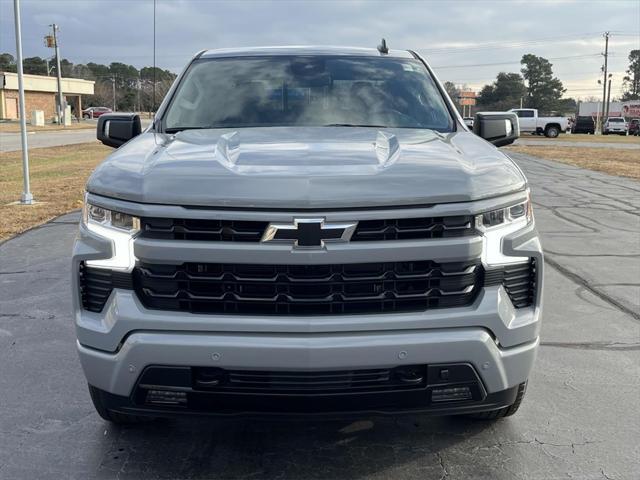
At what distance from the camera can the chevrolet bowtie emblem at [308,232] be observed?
8.32ft

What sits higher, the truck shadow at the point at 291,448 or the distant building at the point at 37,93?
the distant building at the point at 37,93

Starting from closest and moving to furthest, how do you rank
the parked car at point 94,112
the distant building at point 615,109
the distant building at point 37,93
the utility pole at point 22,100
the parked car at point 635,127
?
the utility pole at point 22,100
the parked car at point 635,127
the distant building at point 37,93
the distant building at point 615,109
the parked car at point 94,112

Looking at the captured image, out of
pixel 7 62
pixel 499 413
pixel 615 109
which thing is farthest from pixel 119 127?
pixel 7 62

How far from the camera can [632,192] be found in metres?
13.4

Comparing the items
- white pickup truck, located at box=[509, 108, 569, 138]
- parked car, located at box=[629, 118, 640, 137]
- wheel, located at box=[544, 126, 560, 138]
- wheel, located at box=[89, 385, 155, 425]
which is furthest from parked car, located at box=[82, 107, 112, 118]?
wheel, located at box=[89, 385, 155, 425]

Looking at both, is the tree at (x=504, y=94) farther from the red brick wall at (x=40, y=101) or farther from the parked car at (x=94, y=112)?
the red brick wall at (x=40, y=101)

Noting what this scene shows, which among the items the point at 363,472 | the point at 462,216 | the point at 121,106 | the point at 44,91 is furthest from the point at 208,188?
the point at 121,106

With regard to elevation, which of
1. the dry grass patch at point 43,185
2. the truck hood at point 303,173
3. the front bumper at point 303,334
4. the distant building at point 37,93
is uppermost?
the distant building at point 37,93

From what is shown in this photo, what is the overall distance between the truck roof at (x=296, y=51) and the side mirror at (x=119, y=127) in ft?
2.60

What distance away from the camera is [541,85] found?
→ 106062mm

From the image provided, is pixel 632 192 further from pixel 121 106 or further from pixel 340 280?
pixel 121 106

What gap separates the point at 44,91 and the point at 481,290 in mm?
80601

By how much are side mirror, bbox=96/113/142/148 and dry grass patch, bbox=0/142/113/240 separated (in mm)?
5011

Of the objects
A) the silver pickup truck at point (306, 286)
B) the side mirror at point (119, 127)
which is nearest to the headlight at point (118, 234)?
the silver pickup truck at point (306, 286)
